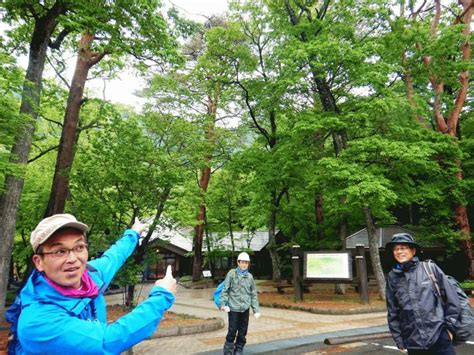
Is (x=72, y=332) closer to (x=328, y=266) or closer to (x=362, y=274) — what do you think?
(x=328, y=266)

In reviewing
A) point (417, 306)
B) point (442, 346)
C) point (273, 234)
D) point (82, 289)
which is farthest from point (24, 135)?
point (273, 234)

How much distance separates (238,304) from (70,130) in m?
9.98

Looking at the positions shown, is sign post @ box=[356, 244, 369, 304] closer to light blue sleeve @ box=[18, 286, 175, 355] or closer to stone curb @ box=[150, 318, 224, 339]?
stone curb @ box=[150, 318, 224, 339]

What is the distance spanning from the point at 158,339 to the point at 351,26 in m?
14.2

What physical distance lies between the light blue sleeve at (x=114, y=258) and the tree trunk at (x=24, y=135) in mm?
7947

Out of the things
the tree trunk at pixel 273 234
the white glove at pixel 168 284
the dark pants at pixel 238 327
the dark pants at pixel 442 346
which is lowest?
the dark pants at pixel 238 327

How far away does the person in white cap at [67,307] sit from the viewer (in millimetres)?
1601

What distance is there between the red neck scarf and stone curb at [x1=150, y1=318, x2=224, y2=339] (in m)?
7.32

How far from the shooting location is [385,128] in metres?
14.9

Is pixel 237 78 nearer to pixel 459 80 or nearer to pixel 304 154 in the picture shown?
pixel 304 154

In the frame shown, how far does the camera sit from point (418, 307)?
3709 millimetres

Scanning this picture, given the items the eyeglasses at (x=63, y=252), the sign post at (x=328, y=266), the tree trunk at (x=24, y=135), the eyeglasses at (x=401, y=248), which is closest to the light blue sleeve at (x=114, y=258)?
the eyeglasses at (x=63, y=252)

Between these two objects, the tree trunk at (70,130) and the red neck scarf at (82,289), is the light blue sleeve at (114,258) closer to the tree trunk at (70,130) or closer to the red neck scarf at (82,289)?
the red neck scarf at (82,289)

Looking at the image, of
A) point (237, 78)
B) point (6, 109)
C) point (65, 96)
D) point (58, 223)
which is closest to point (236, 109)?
point (237, 78)
